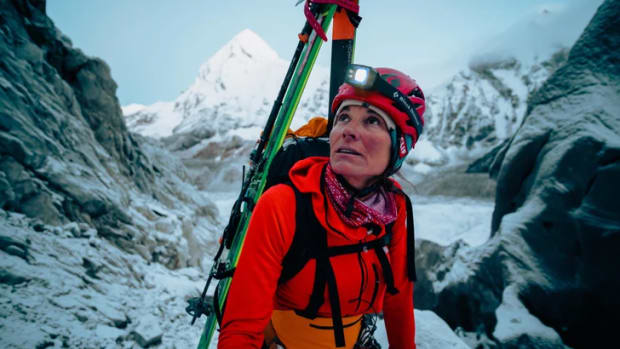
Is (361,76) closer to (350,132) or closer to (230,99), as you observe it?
(350,132)

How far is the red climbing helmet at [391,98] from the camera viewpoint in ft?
5.82

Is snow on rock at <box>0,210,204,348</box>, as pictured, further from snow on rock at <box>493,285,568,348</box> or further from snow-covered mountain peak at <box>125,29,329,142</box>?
snow-covered mountain peak at <box>125,29,329,142</box>

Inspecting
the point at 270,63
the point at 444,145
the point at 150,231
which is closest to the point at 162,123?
the point at 270,63

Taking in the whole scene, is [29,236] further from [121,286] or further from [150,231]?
[150,231]

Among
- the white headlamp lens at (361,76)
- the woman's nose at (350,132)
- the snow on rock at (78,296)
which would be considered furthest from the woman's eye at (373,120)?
the snow on rock at (78,296)

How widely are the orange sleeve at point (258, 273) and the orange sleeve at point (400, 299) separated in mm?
867

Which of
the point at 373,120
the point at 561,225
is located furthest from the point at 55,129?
the point at 561,225

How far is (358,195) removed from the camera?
1778 mm

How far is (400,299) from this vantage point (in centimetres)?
204

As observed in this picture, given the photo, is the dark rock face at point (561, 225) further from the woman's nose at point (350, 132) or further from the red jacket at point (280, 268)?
the woman's nose at point (350, 132)

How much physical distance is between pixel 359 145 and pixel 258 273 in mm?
966

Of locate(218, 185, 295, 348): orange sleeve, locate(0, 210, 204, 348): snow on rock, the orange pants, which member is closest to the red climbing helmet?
locate(218, 185, 295, 348): orange sleeve

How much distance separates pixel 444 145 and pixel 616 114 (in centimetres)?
7563

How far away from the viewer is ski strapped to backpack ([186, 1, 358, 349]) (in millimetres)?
2945
